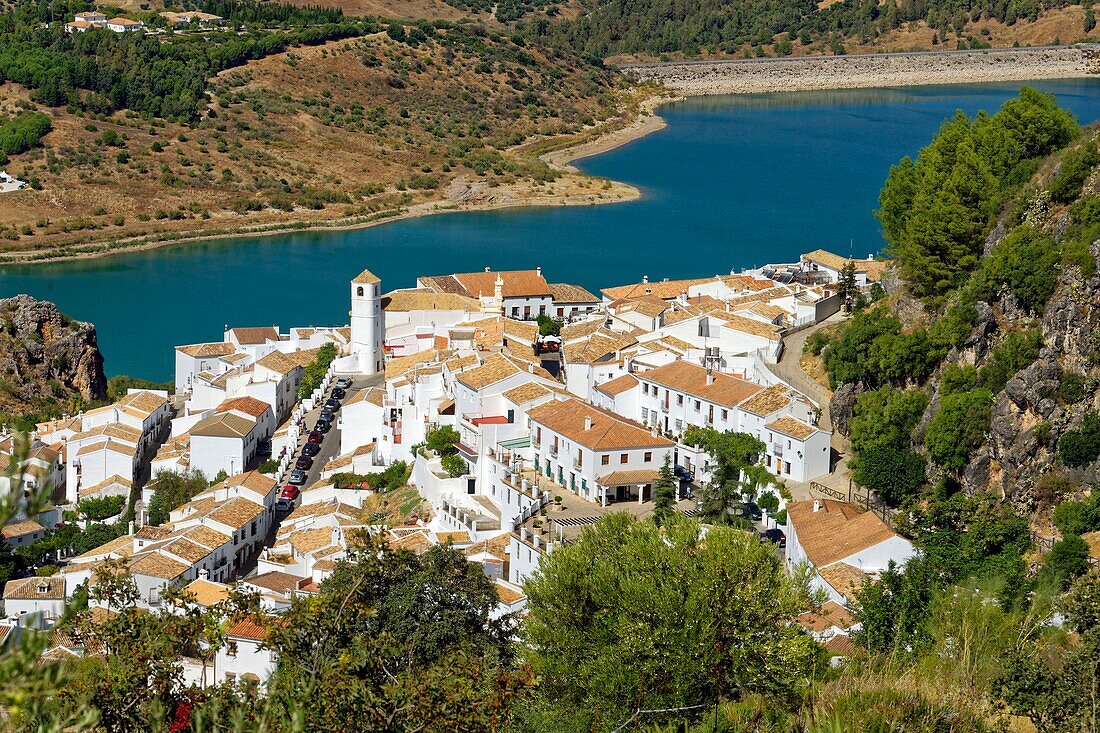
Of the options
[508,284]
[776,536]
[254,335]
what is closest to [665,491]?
[776,536]

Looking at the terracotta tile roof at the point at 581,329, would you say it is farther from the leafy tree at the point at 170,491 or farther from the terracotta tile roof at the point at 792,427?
the terracotta tile roof at the point at 792,427

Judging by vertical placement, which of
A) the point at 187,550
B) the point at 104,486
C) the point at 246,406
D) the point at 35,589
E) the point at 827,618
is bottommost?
the point at 104,486

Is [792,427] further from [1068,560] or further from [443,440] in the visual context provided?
[1068,560]

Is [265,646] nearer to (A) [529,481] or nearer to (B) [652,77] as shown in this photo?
(A) [529,481]

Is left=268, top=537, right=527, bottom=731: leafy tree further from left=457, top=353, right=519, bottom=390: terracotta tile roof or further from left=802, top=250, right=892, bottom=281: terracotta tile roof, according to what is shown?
left=802, top=250, right=892, bottom=281: terracotta tile roof

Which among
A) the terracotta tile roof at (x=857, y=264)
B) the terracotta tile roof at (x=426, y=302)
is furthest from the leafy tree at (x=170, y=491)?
the terracotta tile roof at (x=857, y=264)

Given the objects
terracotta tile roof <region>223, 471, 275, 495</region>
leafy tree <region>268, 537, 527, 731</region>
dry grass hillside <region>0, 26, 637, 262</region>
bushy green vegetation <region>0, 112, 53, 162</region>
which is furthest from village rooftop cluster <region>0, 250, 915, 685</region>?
bushy green vegetation <region>0, 112, 53, 162</region>
